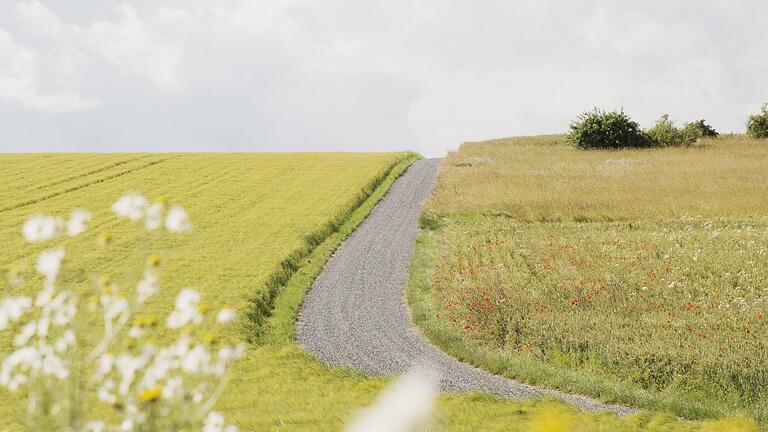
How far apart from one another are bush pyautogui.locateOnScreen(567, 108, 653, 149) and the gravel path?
36.1m

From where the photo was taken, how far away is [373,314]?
23.9 metres

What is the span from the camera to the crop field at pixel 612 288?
16748 mm

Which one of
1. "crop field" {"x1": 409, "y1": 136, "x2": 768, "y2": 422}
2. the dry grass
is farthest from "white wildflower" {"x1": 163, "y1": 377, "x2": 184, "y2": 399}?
the dry grass

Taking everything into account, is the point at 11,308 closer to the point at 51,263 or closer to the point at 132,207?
the point at 51,263

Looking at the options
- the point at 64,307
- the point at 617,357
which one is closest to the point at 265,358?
the point at 617,357

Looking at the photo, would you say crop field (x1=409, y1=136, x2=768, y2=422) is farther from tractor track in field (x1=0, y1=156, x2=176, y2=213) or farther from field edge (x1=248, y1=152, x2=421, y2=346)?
tractor track in field (x1=0, y1=156, x2=176, y2=213)

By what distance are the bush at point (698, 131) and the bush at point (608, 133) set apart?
367 cm

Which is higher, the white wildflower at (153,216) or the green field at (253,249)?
the white wildflower at (153,216)

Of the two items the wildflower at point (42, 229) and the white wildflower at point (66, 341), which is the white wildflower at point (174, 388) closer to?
the white wildflower at point (66, 341)

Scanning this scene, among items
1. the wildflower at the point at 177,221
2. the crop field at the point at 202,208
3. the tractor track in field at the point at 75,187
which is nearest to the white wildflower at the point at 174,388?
the crop field at the point at 202,208

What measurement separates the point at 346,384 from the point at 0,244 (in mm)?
24043

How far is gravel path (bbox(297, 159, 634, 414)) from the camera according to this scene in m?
17.7

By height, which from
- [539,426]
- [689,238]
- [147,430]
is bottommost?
[689,238]

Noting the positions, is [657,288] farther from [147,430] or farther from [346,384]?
[147,430]
